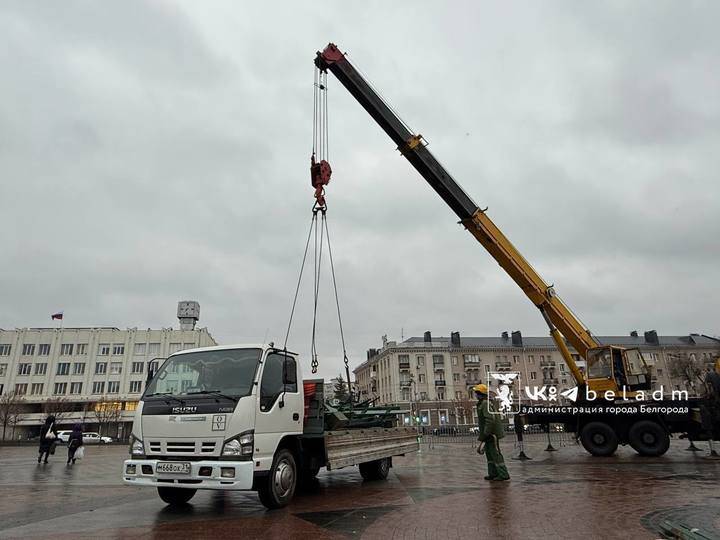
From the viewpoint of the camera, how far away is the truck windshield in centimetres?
709

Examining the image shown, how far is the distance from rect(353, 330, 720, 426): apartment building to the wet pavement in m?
60.7

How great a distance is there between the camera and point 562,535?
18.1ft

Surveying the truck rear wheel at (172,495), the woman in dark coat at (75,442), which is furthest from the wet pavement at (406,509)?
the woman in dark coat at (75,442)

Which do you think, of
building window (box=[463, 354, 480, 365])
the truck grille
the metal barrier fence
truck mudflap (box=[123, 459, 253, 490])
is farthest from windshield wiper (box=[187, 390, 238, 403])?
building window (box=[463, 354, 480, 365])

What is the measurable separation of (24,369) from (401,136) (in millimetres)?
70416

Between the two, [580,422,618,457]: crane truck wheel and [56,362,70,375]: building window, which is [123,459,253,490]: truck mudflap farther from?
[56,362,70,375]: building window

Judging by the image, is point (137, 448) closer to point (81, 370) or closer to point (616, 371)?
point (616, 371)

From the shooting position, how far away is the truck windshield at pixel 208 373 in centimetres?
709

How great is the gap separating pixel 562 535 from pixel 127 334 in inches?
2859

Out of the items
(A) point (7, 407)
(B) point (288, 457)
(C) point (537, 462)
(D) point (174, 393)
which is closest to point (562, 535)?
(B) point (288, 457)

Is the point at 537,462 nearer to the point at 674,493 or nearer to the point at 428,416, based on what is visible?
the point at 674,493

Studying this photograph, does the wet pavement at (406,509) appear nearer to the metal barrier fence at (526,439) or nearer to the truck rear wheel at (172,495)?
the truck rear wheel at (172,495)

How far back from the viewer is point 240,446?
647 centimetres

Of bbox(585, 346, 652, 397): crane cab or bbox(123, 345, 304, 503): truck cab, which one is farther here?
bbox(585, 346, 652, 397): crane cab
